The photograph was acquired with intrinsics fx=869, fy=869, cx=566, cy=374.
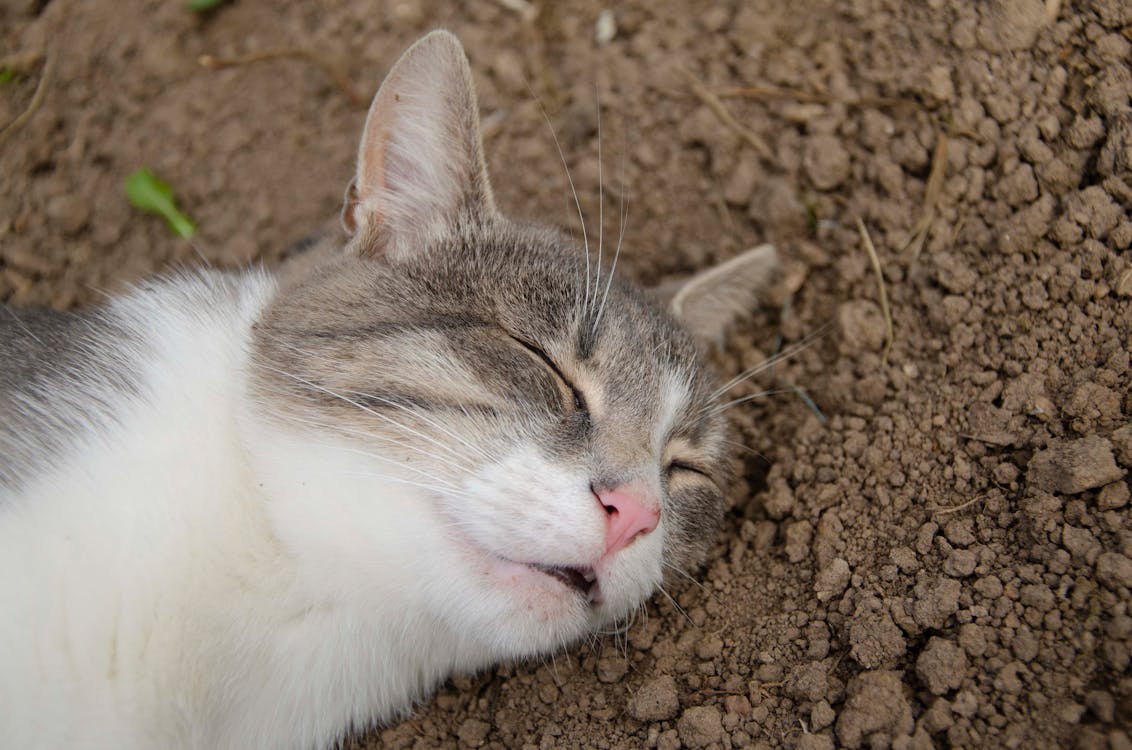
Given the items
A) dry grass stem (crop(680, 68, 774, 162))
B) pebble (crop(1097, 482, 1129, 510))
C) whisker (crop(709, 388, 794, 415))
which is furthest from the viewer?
dry grass stem (crop(680, 68, 774, 162))

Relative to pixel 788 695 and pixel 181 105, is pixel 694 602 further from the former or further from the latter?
pixel 181 105

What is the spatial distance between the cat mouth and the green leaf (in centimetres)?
296

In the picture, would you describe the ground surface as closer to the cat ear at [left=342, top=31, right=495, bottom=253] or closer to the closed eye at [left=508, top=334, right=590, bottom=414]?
the closed eye at [left=508, top=334, right=590, bottom=414]

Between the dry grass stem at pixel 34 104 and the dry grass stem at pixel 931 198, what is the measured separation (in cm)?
428

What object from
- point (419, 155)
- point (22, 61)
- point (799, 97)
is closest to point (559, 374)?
point (419, 155)

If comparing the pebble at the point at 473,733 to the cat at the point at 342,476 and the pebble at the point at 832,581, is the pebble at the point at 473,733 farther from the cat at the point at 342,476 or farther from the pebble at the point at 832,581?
the pebble at the point at 832,581

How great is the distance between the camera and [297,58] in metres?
4.74

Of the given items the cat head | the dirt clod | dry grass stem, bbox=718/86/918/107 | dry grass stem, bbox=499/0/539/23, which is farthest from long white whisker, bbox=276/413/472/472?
dry grass stem, bbox=499/0/539/23

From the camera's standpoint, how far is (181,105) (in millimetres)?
4594

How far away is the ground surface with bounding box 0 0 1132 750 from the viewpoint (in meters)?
2.72

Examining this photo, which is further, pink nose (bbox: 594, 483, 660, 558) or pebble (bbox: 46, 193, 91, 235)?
pebble (bbox: 46, 193, 91, 235)

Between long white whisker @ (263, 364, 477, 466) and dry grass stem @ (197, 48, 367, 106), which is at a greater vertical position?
dry grass stem @ (197, 48, 367, 106)

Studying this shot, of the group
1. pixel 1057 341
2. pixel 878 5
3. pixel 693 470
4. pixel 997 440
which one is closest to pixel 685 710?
pixel 693 470

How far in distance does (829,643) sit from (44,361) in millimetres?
2772
